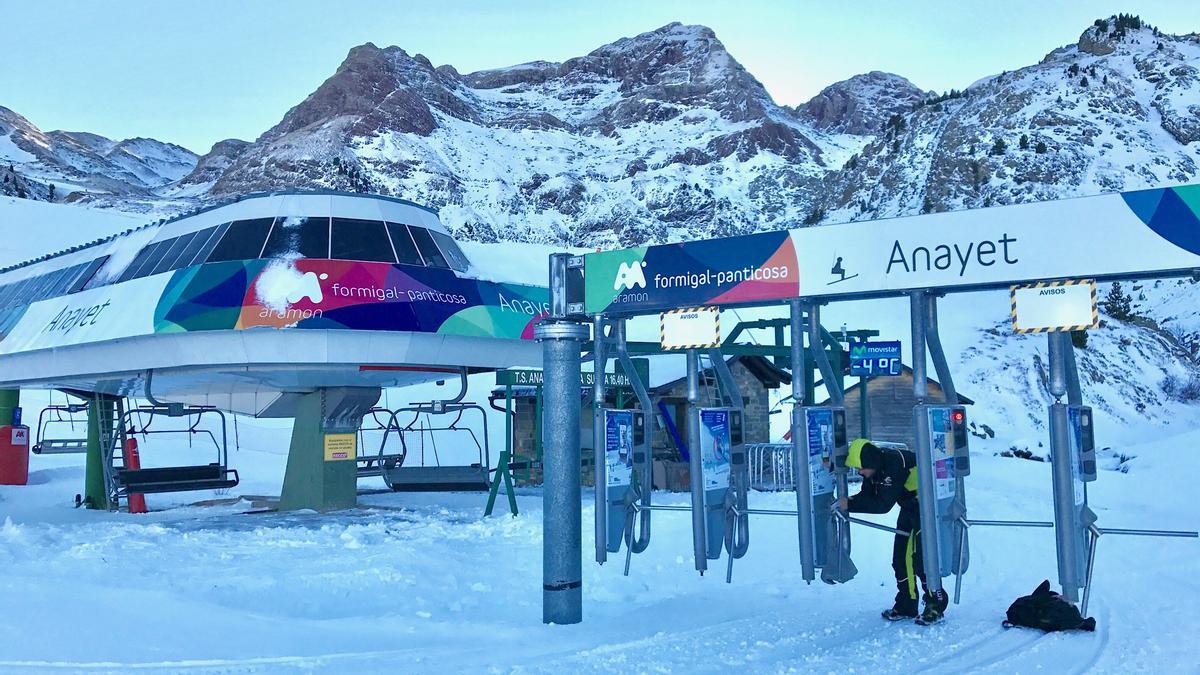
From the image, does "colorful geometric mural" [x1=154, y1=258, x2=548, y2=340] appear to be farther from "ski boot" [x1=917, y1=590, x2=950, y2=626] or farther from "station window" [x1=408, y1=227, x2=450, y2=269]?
"ski boot" [x1=917, y1=590, x2=950, y2=626]

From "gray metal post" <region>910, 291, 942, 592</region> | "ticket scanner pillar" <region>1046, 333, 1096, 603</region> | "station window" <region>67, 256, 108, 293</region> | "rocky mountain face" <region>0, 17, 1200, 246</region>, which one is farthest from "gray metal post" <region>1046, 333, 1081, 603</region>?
"rocky mountain face" <region>0, 17, 1200, 246</region>

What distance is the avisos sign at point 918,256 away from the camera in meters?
7.84

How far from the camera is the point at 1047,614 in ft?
27.1

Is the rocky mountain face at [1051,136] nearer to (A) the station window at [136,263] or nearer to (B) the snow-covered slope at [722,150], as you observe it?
(B) the snow-covered slope at [722,150]

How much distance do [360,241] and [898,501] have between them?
959 cm

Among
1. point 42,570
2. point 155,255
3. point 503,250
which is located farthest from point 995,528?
point 503,250

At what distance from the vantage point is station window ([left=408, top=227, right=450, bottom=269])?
53.4ft

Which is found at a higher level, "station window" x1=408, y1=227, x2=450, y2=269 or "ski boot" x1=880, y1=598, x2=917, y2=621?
"station window" x1=408, y1=227, x2=450, y2=269

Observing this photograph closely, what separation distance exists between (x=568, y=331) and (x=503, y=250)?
116ft

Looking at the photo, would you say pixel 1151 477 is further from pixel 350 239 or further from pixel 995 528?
pixel 350 239

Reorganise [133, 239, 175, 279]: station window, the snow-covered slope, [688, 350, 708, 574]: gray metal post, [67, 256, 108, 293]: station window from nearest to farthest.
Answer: [688, 350, 708, 574]: gray metal post, [133, 239, 175, 279]: station window, [67, 256, 108, 293]: station window, the snow-covered slope

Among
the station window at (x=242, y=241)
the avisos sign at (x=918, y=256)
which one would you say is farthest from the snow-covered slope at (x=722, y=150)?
the avisos sign at (x=918, y=256)

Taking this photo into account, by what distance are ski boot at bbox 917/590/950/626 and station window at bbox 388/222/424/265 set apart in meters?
9.92

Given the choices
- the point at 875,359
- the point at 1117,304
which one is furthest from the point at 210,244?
the point at 1117,304
